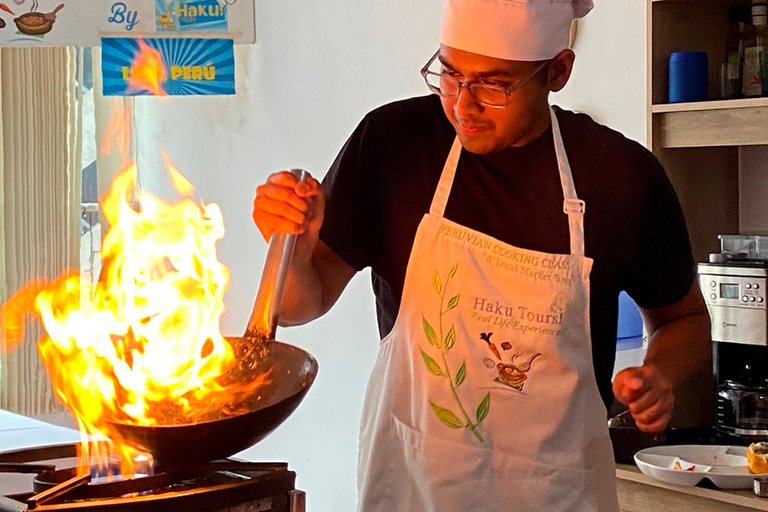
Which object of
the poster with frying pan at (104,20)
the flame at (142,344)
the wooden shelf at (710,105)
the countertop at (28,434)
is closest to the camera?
the flame at (142,344)

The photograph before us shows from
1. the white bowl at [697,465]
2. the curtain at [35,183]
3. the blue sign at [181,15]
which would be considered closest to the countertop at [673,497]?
the white bowl at [697,465]

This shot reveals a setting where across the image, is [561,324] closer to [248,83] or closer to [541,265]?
[541,265]

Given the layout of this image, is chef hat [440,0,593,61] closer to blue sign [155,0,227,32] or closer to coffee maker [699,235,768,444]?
coffee maker [699,235,768,444]

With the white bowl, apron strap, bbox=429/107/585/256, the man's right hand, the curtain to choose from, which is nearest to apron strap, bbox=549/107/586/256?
apron strap, bbox=429/107/585/256

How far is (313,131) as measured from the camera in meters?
3.63

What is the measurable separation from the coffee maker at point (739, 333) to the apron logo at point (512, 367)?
886 millimetres

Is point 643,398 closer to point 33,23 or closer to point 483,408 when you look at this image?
point 483,408

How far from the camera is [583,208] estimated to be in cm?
152

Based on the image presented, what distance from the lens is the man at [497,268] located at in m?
1.47

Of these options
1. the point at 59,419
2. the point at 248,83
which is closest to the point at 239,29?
the point at 248,83

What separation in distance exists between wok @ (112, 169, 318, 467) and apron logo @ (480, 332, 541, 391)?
12.9 inches

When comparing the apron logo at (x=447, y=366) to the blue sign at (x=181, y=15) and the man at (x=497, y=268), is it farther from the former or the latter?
Answer: the blue sign at (x=181, y=15)

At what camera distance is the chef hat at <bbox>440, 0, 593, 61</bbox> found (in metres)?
1.47

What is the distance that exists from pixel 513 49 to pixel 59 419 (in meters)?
3.32
